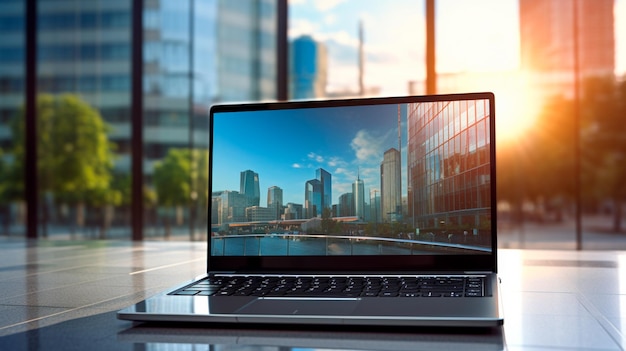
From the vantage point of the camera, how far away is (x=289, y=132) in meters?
2.19

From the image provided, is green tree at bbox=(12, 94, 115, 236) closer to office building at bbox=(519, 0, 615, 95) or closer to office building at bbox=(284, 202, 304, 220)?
office building at bbox=(519, 0, 615, 95)

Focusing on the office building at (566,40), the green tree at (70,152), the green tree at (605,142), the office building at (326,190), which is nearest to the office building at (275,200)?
the office building at (326,190)

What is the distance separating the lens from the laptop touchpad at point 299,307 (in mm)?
1594

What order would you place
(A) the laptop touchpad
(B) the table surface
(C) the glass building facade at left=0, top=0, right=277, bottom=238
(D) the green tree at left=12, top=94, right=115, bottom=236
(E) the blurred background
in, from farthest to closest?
1. (D) the green tree at left=12, top=94, right=115, bottom=236
2. (C) the glass building facade at left=0, top=0, right=277, bottom=238
3. (E) the blurred background
4. (A) the laptop touchpad
5. (B) the table surface

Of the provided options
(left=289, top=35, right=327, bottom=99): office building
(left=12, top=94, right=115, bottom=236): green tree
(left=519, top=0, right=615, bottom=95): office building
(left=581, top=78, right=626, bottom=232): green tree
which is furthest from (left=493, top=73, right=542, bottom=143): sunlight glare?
(left=12, top=94, right=115, bottom=236): green tree

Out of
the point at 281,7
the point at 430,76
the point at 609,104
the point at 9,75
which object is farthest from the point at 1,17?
the point at 609,104

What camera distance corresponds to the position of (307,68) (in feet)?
22.6

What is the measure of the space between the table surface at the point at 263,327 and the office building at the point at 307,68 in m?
3.53

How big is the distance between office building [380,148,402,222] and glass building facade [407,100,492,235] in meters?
0.03

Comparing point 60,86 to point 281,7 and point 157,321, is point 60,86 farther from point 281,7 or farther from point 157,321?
point 157,321

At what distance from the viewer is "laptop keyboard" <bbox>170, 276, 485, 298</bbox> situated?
1.74 m

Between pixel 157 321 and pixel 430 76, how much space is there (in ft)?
14.3

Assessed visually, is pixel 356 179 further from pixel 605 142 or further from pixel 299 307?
pixel 605 142

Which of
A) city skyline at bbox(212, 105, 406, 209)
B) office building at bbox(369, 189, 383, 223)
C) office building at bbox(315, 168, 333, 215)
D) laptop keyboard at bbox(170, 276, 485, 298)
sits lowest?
laptop keyboard at bbox(170, 276, 485, 298)
